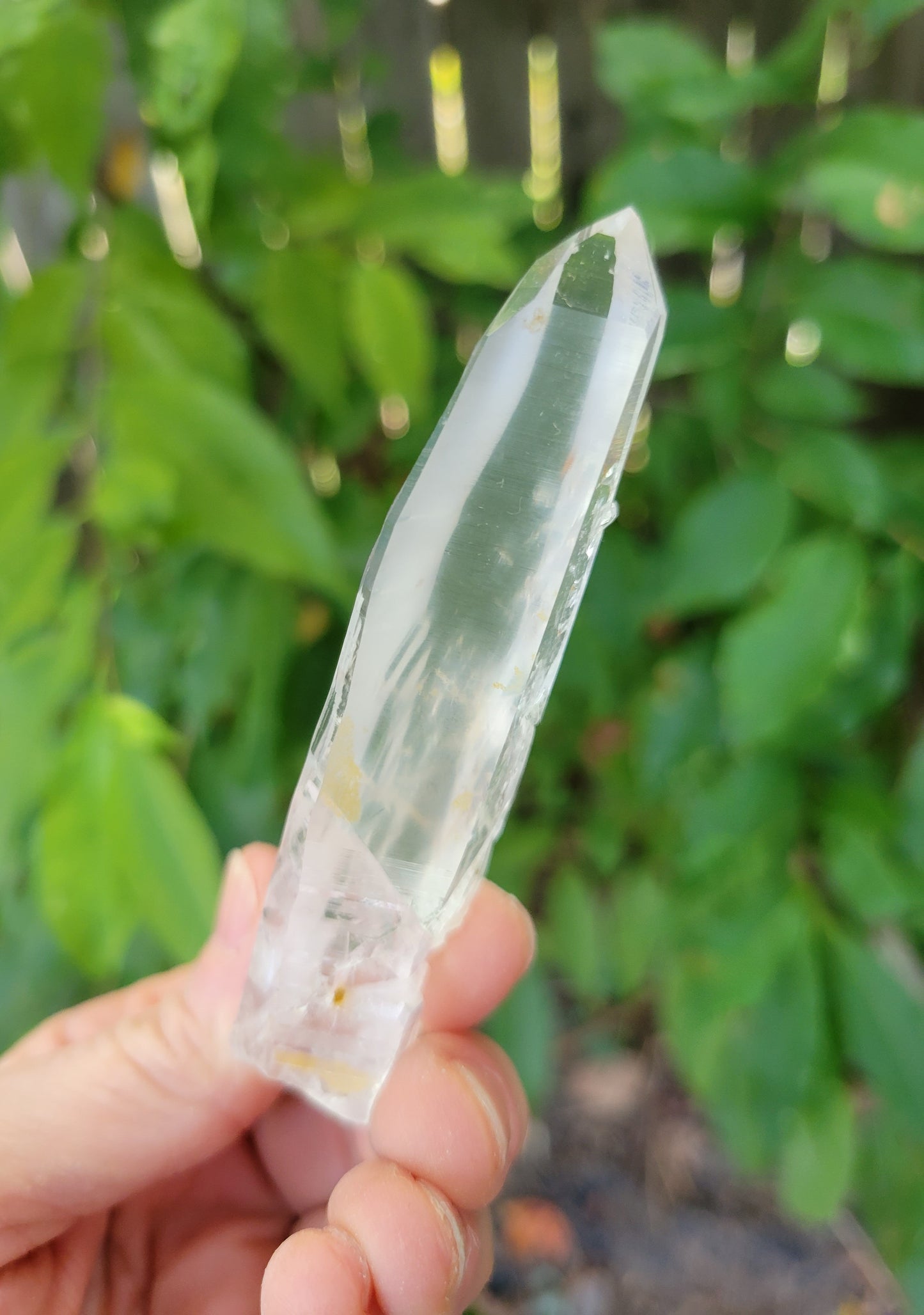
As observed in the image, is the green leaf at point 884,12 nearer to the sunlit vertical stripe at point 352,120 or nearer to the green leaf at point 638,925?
the sunlit vertical stripe at point 352,120

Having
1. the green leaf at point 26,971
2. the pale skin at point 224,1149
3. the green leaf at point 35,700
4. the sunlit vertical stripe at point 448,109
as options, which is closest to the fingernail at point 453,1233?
the pale skin at point 224,1149

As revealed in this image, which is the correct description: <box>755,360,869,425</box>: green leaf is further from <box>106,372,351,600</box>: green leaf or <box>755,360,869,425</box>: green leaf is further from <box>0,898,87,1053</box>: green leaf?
<box>0,898,87,1053</box>: green leaf

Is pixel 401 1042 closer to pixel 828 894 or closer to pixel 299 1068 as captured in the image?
pixel 299 1068

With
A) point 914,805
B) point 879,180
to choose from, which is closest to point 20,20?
point 879,180

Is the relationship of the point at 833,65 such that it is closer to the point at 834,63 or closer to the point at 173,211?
the point at 834,63

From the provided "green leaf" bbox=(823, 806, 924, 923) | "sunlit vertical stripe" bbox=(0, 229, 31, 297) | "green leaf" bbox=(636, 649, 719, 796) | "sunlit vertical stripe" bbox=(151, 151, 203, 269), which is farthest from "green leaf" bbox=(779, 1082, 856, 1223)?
"sunlit vertical stripe" bbox=(0, 229, 31, 297)

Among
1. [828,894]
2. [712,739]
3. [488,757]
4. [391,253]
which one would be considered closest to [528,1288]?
[828,894]

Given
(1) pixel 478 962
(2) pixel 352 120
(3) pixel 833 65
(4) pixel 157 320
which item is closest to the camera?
Answer: (1) pixel 478 962
